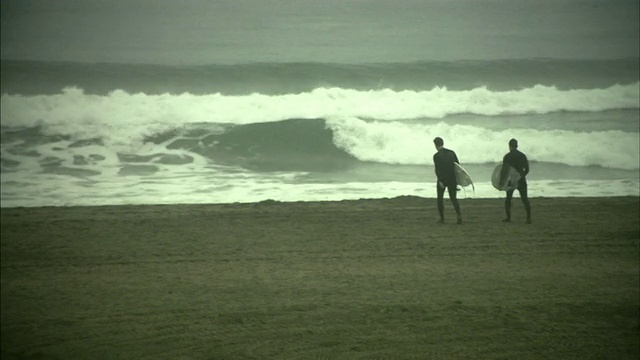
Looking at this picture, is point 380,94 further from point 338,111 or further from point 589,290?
point 589,290

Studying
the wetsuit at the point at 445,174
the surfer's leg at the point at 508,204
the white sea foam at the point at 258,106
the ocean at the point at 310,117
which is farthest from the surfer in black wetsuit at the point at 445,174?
the white sea foam at the point at 258,106

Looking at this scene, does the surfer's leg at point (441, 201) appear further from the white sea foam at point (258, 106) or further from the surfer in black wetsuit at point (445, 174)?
the white sea foam at point (258, 106)

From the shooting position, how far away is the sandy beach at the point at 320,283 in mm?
5812

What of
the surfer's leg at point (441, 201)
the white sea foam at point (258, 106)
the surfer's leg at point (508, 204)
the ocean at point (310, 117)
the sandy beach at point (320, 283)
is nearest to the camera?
the sandy beach at point (320, 283)

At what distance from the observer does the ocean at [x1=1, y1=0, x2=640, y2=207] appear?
1428 cm

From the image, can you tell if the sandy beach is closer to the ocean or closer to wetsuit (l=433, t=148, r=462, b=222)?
wetsuit (l=433, t=148, r=462, b=222)

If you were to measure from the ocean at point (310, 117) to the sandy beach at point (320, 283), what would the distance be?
302 cm

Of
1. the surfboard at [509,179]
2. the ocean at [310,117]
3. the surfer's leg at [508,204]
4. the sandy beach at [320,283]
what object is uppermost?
the ocean at [310,117]

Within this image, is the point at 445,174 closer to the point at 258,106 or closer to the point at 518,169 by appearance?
the point at 518,169

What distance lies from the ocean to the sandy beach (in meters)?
3.02

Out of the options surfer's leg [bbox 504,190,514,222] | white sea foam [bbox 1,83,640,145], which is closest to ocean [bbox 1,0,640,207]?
white sea foam [bbox 1,83,640,145]

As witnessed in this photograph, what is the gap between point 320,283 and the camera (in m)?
7.30

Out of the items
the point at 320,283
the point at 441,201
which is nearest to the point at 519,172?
the point at 441,201

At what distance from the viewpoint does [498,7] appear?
12.7m
